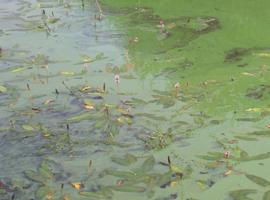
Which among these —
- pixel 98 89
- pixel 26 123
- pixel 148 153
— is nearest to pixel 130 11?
pixel 98 89

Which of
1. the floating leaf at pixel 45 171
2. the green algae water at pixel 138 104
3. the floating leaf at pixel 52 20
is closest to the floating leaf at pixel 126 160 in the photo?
the green algae water at pixel 138 104

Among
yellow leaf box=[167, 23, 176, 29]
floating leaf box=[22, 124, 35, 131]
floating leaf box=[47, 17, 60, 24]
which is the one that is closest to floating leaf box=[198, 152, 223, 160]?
floating leaf box=[22, 124, 35, 131]

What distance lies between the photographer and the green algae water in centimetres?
202

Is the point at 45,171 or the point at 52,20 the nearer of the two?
the point at 45,171

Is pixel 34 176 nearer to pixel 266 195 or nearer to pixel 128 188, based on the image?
pixel 128 188

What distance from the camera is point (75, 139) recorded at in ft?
7.67

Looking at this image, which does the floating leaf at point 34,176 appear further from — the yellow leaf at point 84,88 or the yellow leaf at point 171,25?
the yellow leaf at point 171,25

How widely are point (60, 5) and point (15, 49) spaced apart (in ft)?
3.79

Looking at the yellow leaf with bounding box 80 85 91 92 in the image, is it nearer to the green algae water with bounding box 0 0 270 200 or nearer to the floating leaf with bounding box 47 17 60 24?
the green algae water with bounding box 0 0 270 200

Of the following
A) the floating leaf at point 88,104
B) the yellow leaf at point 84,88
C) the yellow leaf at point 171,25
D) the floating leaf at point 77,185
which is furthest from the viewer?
the yellow leaf at point 171,25

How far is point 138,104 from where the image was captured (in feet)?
8.64

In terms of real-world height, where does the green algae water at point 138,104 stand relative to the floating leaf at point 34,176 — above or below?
above

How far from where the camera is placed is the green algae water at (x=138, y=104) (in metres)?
2.02

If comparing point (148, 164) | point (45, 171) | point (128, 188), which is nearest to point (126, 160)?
point (148, 164)
